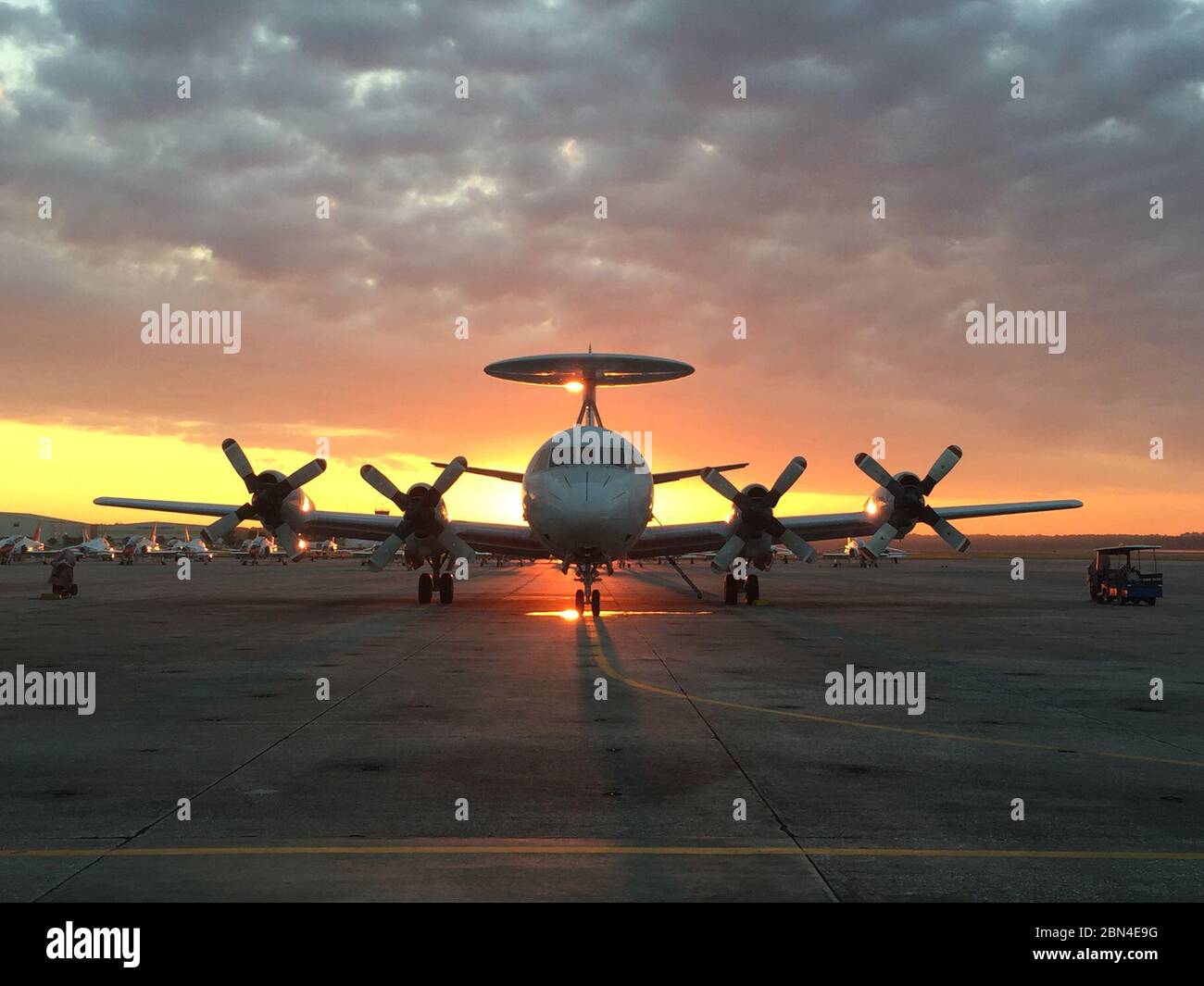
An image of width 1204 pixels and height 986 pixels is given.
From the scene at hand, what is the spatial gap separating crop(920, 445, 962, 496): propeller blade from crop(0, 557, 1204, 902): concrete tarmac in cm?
1336

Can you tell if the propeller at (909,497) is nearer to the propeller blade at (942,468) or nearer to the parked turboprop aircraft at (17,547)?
the propeller blade at (942,468)

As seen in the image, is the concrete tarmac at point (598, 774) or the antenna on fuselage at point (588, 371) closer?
the concrete tarmac at point (598, 774)

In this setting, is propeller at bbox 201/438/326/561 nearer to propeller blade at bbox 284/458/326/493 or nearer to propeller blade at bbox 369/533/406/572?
propeller blade at bbox 284/458/326/493

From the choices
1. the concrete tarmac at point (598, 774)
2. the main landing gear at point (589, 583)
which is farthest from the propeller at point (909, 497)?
the concrete tarmac at point (598, 774)

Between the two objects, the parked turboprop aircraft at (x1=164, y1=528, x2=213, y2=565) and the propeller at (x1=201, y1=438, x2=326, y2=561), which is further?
the parked turboprop aircraft at (x1=164, y1=528, x2=213, y2=565)

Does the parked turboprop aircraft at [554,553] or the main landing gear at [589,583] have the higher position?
the parked turboprop aircraft at [554,553]

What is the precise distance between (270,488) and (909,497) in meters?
21.3

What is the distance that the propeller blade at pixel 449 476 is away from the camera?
34.1 meters

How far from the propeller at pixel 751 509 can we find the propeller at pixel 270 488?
13.2 meters

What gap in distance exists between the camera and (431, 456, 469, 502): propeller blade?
112 ft

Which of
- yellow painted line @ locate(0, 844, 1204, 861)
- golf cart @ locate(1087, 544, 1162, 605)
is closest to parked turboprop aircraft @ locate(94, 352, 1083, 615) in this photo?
golf cart @ locate(1087, 544, 1162, 605)

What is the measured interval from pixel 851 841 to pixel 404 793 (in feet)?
12.3

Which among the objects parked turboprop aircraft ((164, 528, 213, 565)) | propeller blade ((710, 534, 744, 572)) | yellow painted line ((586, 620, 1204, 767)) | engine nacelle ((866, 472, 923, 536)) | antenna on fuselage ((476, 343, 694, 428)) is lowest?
parked turboprop aircraft ((164, 528, 213, 565))
